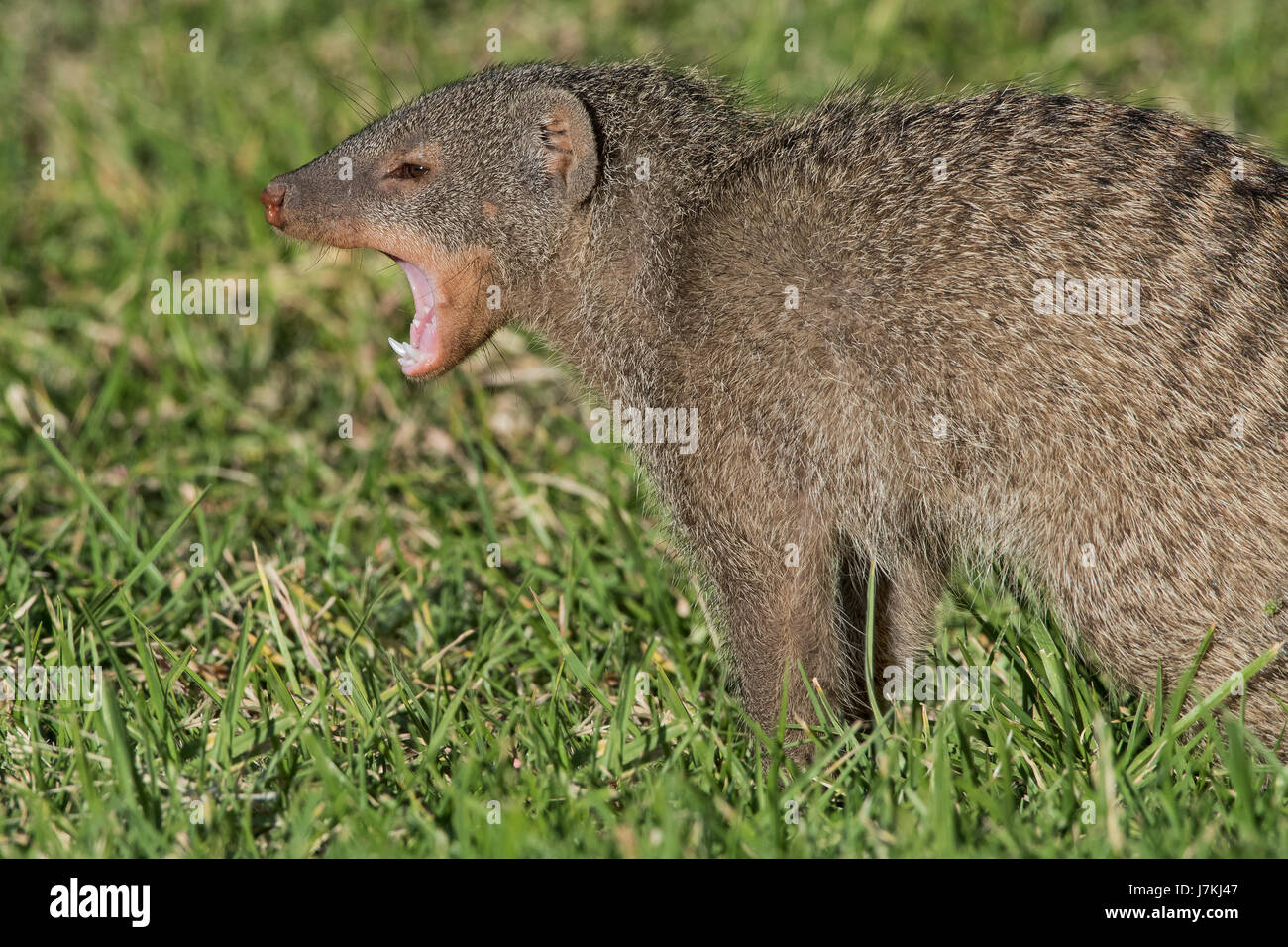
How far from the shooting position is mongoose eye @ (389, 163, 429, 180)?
381 centimetres

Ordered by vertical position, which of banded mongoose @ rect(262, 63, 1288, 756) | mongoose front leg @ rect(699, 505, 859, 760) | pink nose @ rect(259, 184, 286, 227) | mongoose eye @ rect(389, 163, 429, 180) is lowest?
mongoose front leg @ rect(699, 505, 859, 760)

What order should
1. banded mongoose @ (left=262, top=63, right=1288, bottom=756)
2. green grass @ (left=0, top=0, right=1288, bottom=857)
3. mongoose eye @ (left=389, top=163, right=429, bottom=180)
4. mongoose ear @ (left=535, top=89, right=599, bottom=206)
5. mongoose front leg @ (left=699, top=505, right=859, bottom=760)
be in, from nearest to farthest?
green grass @ (left=0, top=0, right=1288, bottom=857), banded mongoose @ (left=262, top=63, right=1288, bottom=756), mongoose front leg @ (left=699, top=505, right=859, bottom=760), mongoose ear @ (left=535, top=89, right=599, bottom=206), mongoose eye @ (left=389, top=163, right=429, bottom=180)

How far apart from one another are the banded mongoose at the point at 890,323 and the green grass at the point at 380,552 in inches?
10.4

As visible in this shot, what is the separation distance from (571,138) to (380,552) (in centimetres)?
146

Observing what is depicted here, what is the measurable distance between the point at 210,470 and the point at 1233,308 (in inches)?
123

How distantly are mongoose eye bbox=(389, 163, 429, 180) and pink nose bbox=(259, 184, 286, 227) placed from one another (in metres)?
0.30

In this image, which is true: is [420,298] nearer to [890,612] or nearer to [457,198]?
[457,198]

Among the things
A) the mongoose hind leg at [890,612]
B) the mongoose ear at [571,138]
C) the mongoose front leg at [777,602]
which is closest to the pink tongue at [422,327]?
the mongoose ear at [571,138]

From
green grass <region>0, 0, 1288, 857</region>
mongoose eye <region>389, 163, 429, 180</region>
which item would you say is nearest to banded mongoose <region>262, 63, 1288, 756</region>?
mongoose eye <region>389, 163, 429, 180</region>

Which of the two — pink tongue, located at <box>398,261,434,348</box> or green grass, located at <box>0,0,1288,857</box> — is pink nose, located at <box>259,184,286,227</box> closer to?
pink tongue, located at <box>398,261,434,348</box>

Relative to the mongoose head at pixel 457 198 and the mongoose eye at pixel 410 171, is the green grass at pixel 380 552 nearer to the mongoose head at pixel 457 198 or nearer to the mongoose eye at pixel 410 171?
the mongoose head at pixel 457 198

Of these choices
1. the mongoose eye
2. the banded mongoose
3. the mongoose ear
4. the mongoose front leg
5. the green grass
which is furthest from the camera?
Answer: the mongoose eye

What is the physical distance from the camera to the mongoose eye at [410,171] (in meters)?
3.81
